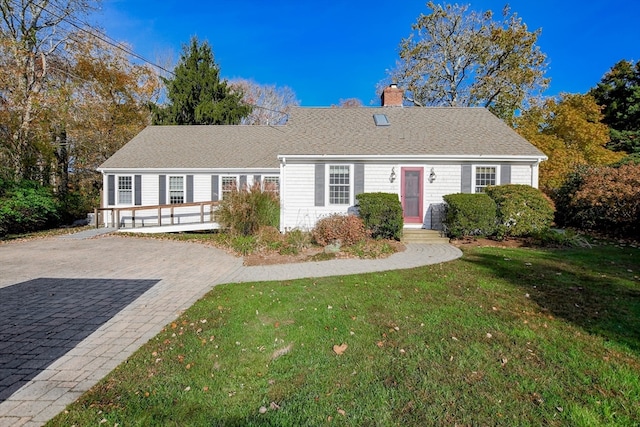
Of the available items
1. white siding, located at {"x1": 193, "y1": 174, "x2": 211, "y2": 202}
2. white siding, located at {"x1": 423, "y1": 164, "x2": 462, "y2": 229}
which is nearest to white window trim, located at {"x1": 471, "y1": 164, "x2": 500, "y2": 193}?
white siding, located at {"x1": 423, "y1": 164, "x2": 462, "y2": 229}

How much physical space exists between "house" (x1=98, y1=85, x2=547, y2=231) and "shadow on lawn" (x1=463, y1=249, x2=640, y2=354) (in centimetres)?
458

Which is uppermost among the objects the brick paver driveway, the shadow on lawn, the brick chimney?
the brick chimney

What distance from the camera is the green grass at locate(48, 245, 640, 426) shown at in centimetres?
252

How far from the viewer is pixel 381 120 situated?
15.4 metres

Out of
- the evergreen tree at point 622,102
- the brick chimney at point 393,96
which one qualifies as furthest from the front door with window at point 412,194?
the evergreen tree at point 622,102

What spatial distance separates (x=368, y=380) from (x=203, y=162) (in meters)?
15.7

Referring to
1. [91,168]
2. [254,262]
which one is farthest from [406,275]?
[91,168]

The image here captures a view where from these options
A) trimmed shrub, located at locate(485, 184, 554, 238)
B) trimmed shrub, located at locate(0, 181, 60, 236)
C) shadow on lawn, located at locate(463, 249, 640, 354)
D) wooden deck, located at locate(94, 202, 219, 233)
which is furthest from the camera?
wooden deck, located at locate(94, 202, 219, 233)

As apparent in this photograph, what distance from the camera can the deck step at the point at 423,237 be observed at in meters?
11.5

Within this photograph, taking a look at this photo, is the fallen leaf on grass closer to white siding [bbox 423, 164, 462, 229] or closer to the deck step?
the deck step

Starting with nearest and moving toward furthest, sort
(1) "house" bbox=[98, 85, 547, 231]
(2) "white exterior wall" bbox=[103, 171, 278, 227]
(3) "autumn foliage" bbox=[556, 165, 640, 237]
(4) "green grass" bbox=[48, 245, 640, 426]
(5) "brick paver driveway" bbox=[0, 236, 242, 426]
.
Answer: (4) "green grass" bbox=[48, 245, 640, 426] < (5) "brick paver driveway" bbox=[0, 236, 242, 426] < (3) "autumn foliage" bbox=[556, 165, 640, 237] < (1) "house" bbox=[98, 85, 547, 231] < (2) "white exterior wall" bbox=[103, 171, 278, 227]

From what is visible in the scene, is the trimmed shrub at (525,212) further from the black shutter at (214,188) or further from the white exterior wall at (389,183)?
the black shutter at (214,188)

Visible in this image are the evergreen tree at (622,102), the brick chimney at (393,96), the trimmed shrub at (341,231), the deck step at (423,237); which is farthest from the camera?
the evergreen tree at (622,102)

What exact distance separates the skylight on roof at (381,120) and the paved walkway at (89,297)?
278 inches
